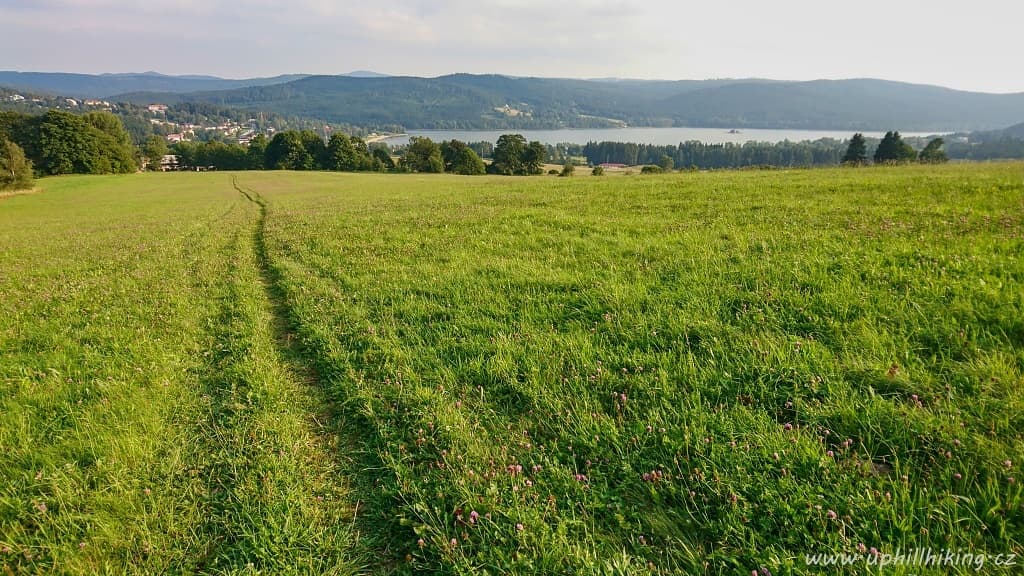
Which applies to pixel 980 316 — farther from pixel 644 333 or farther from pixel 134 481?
pixel 134 481

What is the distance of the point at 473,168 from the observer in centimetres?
9738

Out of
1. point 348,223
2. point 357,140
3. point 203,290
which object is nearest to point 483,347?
point 203,290

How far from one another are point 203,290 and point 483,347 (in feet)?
24.2

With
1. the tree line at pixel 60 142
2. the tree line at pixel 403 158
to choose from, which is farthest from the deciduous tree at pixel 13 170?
the tree line at pixel 403 158

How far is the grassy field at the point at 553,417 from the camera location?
8.99 feet

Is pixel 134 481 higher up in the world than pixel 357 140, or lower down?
lower down

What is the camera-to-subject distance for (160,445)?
13.3ft

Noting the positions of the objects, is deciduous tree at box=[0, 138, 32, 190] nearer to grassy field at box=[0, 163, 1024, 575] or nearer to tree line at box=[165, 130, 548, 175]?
tree line at box=[165, 130, 548, 175]

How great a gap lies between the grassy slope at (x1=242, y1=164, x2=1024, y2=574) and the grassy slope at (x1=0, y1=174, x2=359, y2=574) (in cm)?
58

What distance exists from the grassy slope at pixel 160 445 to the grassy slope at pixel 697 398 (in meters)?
0.58

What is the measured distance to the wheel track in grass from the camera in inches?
121

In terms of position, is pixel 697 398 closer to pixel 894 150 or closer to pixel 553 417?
pixel 553 417

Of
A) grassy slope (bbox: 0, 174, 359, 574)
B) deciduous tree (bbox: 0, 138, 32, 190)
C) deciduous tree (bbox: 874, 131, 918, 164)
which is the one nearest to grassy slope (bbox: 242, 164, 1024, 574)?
grassy slope (bbox: 0, 174, 359, 574)

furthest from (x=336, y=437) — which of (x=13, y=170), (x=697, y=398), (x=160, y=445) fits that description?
(x=13, y=170)
